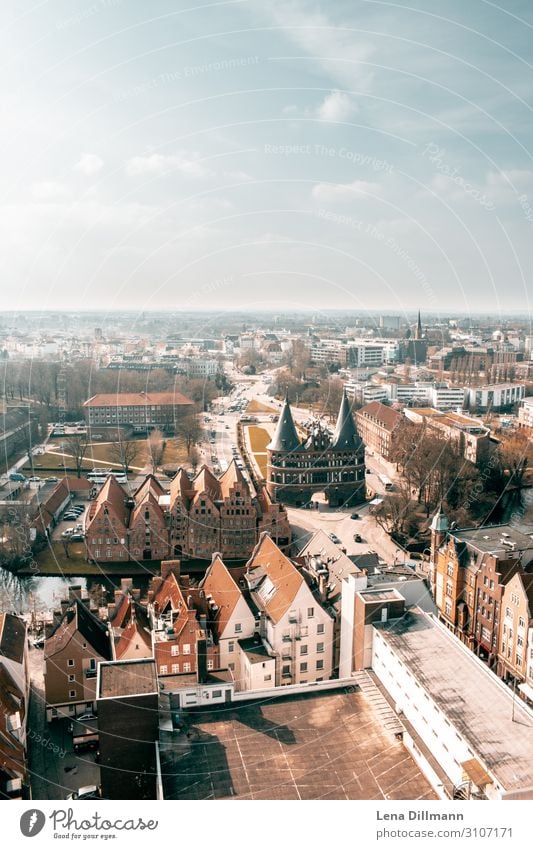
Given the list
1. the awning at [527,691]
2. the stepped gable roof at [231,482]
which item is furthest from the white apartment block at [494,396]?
the awning at [527,691]

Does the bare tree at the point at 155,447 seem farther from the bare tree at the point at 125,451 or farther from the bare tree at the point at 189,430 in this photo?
the bare tree at the point at 189,430

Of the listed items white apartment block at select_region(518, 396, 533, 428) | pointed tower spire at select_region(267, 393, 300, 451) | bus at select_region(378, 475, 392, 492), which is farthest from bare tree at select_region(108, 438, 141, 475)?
white apartment block at select_region(518, 396, 533, 428)

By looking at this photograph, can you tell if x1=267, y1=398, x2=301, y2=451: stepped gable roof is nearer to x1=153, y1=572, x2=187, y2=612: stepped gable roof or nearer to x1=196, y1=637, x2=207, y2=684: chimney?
x1=153, y1=572, x2=187, y2=612: stepped gable roof

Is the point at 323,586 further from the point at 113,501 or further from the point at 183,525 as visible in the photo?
the point at 113,501

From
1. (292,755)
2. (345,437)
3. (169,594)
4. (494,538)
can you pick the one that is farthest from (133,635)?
(345,437)
